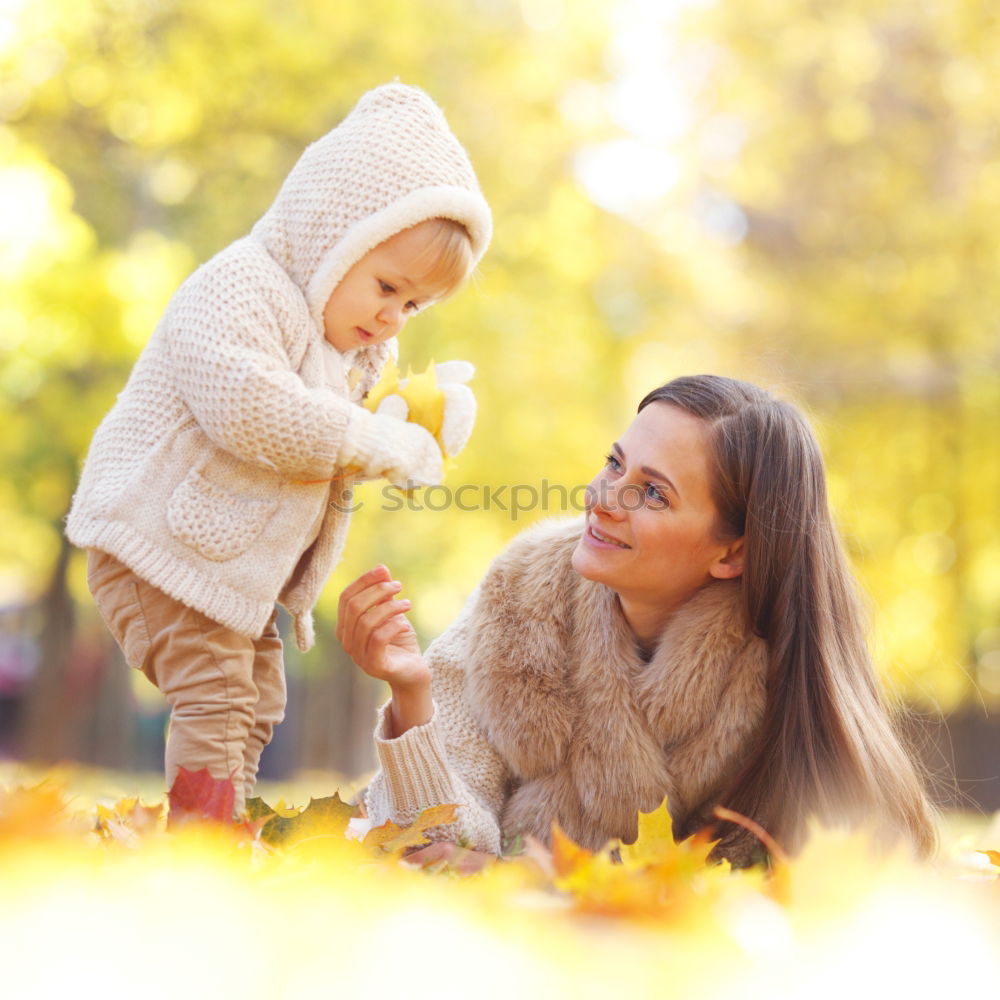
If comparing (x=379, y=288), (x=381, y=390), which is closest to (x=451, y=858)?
(x=381, y=390)

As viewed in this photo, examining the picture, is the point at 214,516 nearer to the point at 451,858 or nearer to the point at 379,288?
the point at 379,288

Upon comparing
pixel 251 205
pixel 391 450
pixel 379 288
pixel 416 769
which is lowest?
pixel 416 769

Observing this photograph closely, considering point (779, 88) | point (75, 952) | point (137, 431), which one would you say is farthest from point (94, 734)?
point (75, 952)

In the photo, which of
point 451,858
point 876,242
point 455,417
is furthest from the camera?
point 876,242

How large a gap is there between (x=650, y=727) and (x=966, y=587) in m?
9.06

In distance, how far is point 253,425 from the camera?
2.43 metres

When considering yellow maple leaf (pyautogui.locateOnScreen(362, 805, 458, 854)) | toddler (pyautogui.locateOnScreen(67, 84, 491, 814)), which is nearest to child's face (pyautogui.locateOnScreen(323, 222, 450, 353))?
toddler (pyautogui.locateOnScreen(67, 84, 491, 814))

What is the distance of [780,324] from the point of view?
11.7 m

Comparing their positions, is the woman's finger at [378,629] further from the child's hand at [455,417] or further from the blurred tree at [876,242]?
the blurred tree at [876,242]

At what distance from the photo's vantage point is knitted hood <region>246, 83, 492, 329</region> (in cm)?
261

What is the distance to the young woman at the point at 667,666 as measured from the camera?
2.40m

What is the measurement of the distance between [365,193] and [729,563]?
3.83 ft

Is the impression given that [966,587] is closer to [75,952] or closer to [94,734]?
[94,734]

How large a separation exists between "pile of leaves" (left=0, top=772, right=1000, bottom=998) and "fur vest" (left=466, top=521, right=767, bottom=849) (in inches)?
32.0
